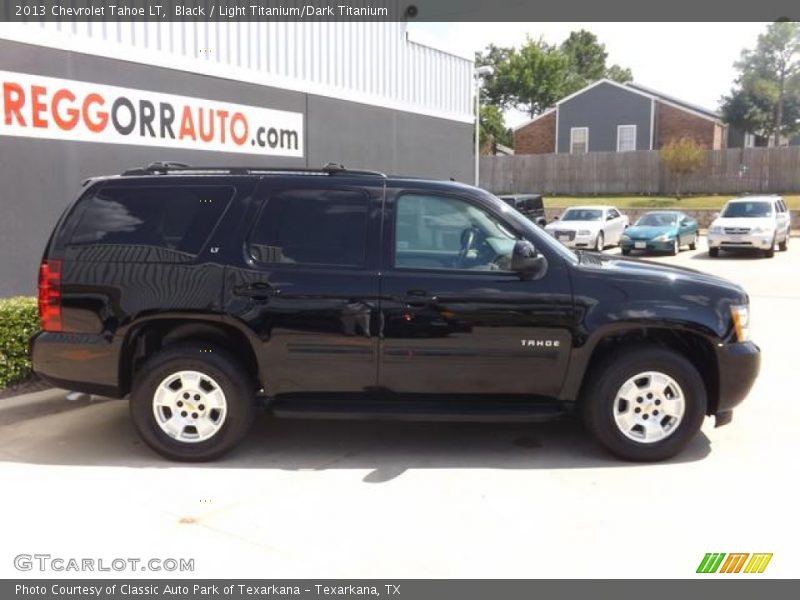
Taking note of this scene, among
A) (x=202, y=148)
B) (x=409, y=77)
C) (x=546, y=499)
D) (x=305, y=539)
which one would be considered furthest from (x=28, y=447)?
(x=409, y=77)

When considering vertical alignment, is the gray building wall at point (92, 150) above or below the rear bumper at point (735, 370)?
above

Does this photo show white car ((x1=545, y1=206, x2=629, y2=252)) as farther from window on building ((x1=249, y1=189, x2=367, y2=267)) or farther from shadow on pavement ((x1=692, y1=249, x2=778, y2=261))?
window on building ((x1=249, y1=189, x2=367, y2=267))

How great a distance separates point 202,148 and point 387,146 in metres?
4.39

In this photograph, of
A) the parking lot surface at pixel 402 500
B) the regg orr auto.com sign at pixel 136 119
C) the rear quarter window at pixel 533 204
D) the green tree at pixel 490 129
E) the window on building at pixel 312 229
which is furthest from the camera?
the green tree at pixel 490 129

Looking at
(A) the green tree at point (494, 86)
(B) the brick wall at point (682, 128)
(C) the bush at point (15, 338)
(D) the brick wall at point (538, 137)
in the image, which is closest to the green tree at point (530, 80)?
(A) the green tree at point (494, 86)

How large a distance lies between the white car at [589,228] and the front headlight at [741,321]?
1600 centimetres

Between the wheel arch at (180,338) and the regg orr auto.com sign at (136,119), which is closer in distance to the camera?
the wheel arch at (180,338)

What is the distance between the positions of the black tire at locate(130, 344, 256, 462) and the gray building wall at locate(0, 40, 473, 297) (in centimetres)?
409

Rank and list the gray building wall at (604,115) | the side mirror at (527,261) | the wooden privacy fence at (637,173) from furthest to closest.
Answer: the gray building wall at (604,115), the wooden privacy fence at (637,173), the side mirror at (527,261)

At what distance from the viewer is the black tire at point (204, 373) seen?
195 inches

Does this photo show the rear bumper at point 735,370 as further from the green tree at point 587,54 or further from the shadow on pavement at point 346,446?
the green tree at point 587,54

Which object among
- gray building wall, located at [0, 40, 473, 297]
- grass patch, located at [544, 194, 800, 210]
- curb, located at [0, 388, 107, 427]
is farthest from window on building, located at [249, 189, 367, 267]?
grass patch, located at [544, 194, 800, 210]

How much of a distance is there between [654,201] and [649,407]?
31.9m
